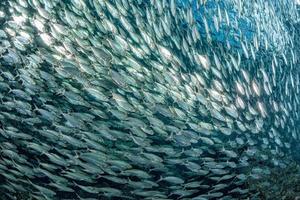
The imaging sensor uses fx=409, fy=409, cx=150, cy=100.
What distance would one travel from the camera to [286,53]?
7.66 metres

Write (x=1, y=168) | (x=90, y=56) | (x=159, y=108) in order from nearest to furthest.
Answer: (x=159, y=108) < (x=90, y=56) < (x=1, y=168)

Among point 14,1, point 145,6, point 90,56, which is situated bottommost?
point 90,56

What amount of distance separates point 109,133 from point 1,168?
2.53 metres

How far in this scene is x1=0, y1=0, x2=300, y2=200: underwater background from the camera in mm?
6207

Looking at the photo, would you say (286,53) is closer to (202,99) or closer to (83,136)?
(202,99)

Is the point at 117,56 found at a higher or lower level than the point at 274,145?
higher

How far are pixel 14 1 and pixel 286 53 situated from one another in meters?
4.97

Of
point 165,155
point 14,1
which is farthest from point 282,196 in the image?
point 14,1

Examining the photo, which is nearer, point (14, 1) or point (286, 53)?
point (14, 1)

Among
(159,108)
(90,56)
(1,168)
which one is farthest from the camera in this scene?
(1,168)

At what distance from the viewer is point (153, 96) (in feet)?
21.8

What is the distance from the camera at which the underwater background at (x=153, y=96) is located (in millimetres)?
6207

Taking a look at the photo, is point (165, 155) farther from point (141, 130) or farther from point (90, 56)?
point (90, 56)

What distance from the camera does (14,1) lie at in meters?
6.92
